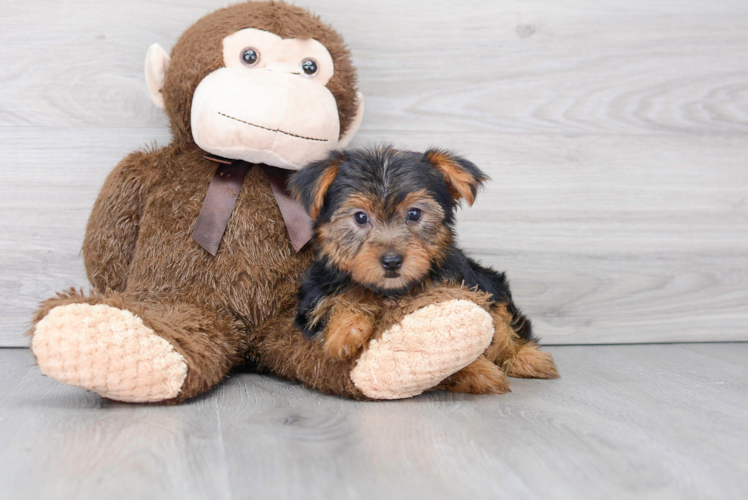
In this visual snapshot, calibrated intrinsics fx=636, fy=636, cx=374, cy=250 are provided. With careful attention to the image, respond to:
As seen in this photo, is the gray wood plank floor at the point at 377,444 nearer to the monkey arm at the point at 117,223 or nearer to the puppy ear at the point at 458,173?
the monkey arm at the point at 117,223

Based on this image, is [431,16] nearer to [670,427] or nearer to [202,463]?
[670,427]

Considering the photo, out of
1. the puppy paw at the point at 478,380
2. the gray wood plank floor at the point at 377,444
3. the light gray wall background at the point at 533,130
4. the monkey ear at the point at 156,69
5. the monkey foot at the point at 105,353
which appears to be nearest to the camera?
the gray wood plank floor at the point at 377,444

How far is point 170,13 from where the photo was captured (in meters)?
2.70

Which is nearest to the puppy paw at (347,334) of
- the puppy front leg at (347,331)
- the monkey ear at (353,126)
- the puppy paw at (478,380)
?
the puppy front leg at (347,331)

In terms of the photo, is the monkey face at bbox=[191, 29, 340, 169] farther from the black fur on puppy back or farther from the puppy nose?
the puppy nose

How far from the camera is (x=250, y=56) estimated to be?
2.22 m

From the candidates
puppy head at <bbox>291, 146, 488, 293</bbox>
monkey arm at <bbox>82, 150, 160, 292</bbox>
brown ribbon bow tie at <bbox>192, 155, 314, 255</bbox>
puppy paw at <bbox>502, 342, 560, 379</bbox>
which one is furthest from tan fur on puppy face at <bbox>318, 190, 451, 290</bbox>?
monkey arm at <bbox>82, 150, 160, 292</bbox>

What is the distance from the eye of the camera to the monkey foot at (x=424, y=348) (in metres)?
1.73

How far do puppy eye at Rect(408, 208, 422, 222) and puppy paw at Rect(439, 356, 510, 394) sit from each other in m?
0.50

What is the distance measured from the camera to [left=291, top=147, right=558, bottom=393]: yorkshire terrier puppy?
5.92 feet

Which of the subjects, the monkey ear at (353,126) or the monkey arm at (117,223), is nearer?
the monkey arm at (117,223)

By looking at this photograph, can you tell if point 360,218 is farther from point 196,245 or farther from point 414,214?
point 196,245

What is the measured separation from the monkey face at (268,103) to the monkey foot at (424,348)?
2.52 feet

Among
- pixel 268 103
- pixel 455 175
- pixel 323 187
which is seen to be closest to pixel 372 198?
pixel 323 187
